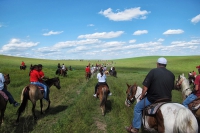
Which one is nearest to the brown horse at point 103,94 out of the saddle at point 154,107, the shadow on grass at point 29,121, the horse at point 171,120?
the shadow on grass at point 29,121

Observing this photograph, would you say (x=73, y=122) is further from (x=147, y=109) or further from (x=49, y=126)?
(x=147, y=109)

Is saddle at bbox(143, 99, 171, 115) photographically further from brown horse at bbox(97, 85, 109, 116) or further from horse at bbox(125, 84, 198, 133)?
brown horse at bbox(97, 85, 109, 116)

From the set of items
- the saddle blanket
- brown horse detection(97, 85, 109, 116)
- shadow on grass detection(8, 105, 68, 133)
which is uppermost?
the saddle blanket

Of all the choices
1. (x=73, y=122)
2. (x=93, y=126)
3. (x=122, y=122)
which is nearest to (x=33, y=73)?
(x=73, y=122)

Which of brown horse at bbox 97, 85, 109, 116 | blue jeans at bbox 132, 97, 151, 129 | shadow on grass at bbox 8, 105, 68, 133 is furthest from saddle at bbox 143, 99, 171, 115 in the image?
shadow on grass at bbox 8, 105, 68, 133

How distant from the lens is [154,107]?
5188 millimetres

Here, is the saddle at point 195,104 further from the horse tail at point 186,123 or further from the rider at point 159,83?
the horse tail at point 186,123

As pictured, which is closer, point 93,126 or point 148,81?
point 148,81

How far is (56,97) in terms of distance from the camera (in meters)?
14.8

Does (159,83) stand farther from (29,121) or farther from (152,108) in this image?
(29,121)

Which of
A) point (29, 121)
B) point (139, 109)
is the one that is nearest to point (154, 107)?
point (139, 109)

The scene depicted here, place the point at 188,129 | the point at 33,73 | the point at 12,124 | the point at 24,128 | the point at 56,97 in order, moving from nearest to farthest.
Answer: the point at 188,129 < the point at 24,128 < the point at 12,124 < the point at 33,73 < the point at 56,97

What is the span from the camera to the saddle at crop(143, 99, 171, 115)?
508 centimetres

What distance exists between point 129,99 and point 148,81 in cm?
220
